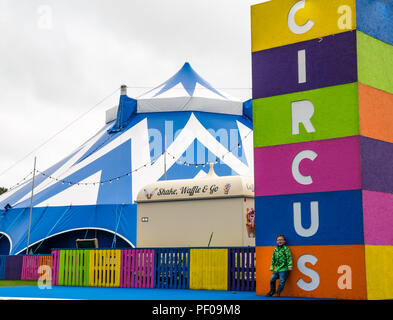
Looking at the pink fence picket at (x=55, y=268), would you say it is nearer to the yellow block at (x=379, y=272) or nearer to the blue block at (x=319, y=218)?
the blue block at (x=319, y=218)

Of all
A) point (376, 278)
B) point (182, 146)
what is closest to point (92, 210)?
point (182, 146)

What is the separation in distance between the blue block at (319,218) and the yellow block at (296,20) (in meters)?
2.54

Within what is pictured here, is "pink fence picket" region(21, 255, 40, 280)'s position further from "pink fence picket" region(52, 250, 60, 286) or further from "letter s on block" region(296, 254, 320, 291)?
"letter s on block" region(296, 254, 320, 291)

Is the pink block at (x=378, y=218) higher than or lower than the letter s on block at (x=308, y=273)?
higher

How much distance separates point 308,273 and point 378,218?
1321mm

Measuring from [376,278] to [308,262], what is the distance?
3.27 feet

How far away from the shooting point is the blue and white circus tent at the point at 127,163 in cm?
1808

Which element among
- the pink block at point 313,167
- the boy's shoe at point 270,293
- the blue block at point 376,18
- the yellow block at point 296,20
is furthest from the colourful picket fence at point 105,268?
the blue block at point 376,18

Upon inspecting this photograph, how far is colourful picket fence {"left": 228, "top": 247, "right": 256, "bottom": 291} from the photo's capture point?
10.5 metres

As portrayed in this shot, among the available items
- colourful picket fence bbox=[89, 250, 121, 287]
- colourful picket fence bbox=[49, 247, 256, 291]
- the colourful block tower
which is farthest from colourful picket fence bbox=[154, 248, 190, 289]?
the colourful block tower

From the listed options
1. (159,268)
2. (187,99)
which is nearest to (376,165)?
(159,268)

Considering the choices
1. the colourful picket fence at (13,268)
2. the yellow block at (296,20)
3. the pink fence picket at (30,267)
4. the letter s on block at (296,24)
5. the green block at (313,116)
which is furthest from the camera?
the colourful picket fence at (13,268)

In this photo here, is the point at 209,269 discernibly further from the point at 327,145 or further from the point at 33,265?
the point at 33,265

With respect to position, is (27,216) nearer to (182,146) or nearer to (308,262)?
(182,146)
